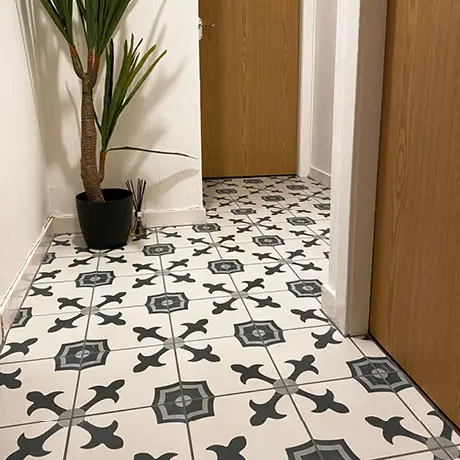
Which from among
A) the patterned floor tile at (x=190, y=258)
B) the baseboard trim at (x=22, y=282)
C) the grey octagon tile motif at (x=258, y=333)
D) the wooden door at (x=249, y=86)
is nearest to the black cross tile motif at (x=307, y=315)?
the grey octagon tile motif at (x=258, y=333)

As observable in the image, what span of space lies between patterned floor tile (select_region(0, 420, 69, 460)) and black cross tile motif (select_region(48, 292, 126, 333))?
53 centimetres

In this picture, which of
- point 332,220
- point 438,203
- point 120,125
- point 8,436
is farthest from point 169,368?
point 120,125

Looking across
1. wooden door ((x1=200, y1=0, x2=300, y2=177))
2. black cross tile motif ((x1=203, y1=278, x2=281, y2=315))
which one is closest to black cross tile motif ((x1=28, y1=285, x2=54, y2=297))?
black cross tile motif ((x1=203, y1=278, x2=281, y2=315))

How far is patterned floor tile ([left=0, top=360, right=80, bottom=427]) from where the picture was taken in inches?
55.4

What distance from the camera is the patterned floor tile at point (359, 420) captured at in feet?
4.16

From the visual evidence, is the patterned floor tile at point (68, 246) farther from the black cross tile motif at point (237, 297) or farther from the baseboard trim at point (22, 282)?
the black cross tile motif at point (237, 297)

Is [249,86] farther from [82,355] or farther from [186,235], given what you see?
[82,355]

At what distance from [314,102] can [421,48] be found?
2.82 m

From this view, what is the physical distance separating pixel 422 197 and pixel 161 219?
6.00 ft

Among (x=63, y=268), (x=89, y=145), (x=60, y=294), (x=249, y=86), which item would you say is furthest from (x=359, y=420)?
(x=249, y=86)

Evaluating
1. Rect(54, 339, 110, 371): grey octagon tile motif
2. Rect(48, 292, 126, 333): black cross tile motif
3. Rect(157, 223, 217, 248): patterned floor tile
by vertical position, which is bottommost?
Rect(157, 223, 217, 248): patterned floor tile

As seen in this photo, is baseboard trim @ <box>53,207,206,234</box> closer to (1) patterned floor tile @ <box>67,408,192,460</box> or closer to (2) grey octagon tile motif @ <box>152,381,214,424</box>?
(2) grey octagon tile motif @ <box>152,381,214,424</box>

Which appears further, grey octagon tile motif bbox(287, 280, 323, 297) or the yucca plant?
the yucca plant

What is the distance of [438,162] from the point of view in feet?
4.33
